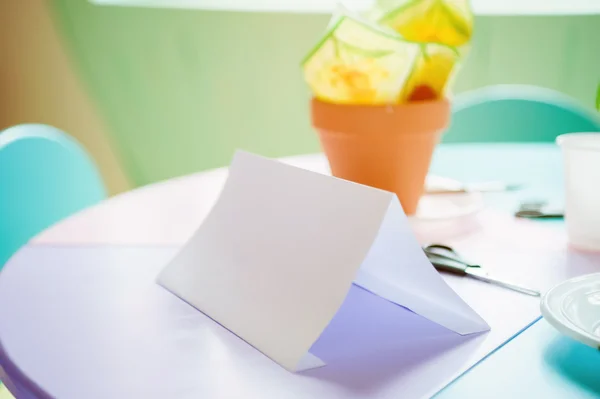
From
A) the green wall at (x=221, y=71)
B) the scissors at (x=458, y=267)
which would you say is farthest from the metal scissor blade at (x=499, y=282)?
the green wall at (x=221, y=71)

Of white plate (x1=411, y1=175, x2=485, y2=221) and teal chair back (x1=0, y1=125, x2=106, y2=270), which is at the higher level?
teal chair back (x1=0, y1=125, x2=106, y2=270)

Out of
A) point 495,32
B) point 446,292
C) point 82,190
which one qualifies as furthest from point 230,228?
point 495,32

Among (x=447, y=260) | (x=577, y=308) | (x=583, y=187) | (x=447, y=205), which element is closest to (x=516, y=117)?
(x=447, y=205)

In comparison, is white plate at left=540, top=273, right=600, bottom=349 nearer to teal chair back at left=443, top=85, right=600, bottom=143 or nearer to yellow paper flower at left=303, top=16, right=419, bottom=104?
yellow paper flower at left=303, top=16, right=419, bottom=104

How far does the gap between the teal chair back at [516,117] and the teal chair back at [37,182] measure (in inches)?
34.3

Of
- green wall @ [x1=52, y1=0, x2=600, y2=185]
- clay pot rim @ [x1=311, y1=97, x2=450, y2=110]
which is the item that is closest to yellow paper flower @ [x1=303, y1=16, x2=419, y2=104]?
clay pot rim @ [x1=311, y1=97, x2=450, y2=110]

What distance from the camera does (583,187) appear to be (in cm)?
69

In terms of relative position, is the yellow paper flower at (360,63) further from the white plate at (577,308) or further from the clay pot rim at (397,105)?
the white plate at (577,308)

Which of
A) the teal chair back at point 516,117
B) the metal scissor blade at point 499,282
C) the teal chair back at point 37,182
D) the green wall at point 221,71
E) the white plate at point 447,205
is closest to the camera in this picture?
the metal scissor blade at point 499,282

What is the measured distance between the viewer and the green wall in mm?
→ 1960

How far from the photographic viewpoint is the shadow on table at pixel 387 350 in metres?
0.43

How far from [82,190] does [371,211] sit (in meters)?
0.84

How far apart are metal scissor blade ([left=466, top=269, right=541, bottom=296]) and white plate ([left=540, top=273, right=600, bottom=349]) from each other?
0.21ft

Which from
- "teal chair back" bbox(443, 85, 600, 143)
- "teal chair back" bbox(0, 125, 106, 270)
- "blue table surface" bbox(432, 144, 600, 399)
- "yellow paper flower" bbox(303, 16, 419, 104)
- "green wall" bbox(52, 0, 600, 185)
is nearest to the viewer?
"blue table surface" bbox(432, 144, 600, 399)
